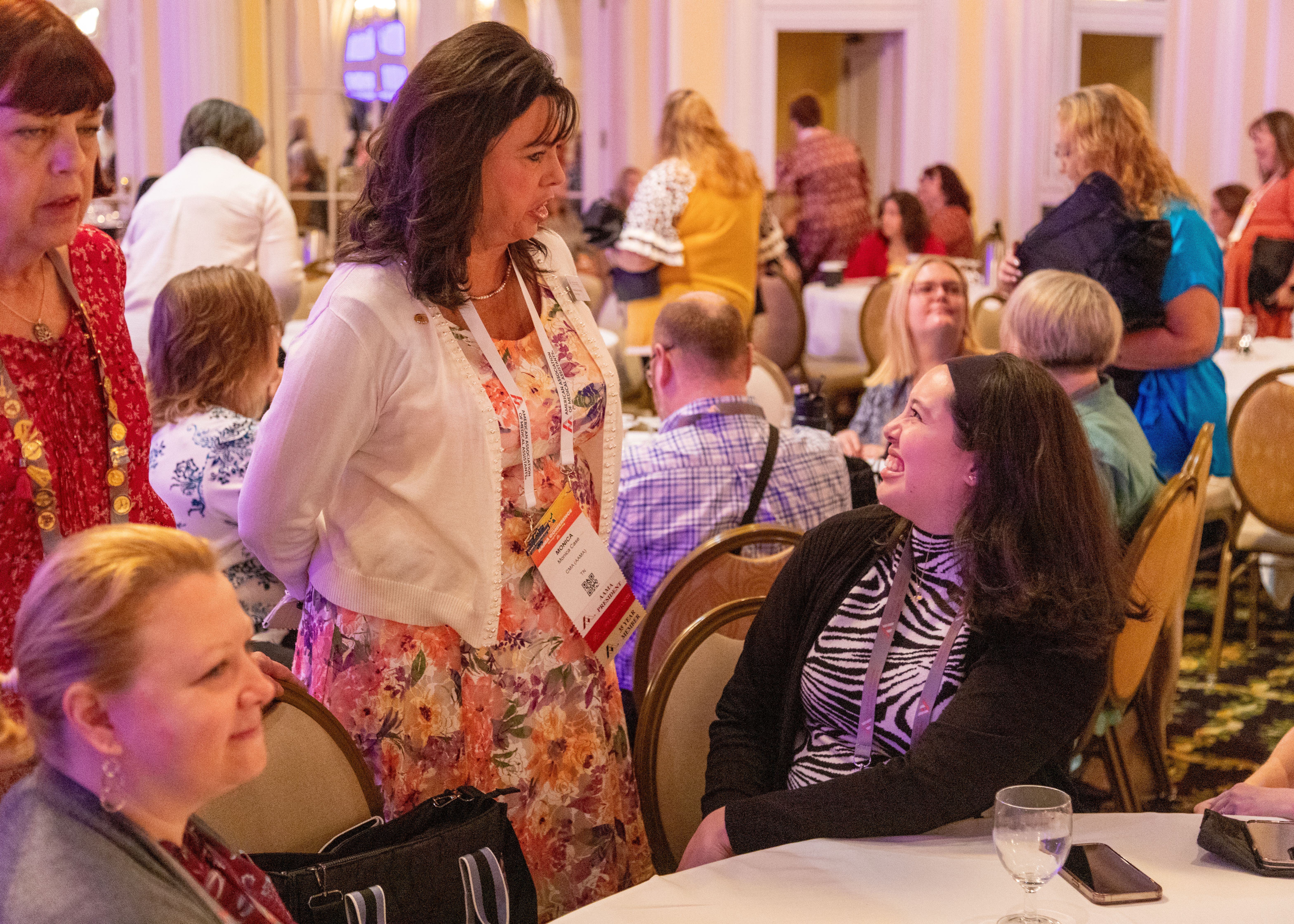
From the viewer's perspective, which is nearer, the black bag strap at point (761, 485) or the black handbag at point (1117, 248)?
the black bag strap at point (761, 485)

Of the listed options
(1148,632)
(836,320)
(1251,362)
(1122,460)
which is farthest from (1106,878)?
(836,320)

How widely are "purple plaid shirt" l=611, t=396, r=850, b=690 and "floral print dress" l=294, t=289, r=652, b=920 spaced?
0.86m

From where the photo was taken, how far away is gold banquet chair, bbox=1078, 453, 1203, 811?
8.41 ft

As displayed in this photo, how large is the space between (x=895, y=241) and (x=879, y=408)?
4.00m

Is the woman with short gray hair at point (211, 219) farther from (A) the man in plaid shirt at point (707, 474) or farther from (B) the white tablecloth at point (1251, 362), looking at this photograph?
(B) the white tablecloth at point (1251, 362)

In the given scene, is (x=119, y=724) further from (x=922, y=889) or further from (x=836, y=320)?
(x=836, y=320)

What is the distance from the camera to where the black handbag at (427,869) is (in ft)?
4.74

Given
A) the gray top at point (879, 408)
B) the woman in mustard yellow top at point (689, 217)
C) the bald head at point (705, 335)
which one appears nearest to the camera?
the bald head at point (705, 335)

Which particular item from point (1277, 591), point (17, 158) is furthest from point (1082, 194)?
point (17, 158)

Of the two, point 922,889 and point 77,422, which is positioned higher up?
point 77,422

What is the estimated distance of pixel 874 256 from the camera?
8.01 meters

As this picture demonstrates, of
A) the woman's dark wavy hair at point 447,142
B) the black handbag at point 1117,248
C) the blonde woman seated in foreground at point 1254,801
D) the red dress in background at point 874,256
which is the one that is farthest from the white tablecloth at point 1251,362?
the woman's dark wavy hair at point 447,142

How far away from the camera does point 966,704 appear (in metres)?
1.75

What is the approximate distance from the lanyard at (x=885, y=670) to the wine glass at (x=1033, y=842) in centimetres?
38
